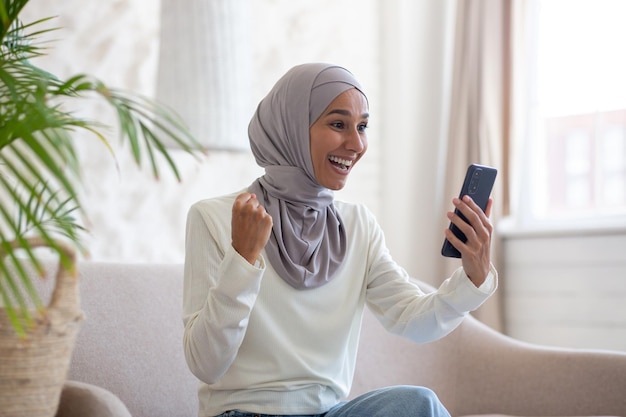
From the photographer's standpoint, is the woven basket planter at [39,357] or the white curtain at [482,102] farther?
the white curtain at [482,102]

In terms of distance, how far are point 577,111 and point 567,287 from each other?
2.52 feet

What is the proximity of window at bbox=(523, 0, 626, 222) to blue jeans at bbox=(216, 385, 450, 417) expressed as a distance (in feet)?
6.65

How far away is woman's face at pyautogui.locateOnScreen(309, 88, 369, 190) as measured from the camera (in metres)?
1.86

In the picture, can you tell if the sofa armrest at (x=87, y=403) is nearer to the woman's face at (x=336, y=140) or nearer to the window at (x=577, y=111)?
the woman's face at (x=336, y=140)

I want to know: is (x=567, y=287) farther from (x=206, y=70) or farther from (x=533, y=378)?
(x=206, y=70)

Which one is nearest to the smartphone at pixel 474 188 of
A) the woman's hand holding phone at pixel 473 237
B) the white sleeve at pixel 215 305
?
the woman's hand holding phone at pixel 473 237

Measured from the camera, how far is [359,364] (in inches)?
96.0

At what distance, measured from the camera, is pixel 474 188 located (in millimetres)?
1803

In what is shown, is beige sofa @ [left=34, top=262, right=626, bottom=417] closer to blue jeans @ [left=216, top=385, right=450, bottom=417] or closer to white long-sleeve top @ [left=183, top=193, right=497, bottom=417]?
white long-sleeve top @ [left=183, top=193, right=497, bottom=417]

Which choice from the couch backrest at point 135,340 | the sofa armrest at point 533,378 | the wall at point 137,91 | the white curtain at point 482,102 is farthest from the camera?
the white curtain at point 482,102

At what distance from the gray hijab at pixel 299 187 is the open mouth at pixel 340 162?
49 mm

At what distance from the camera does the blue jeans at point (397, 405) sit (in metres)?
1.61

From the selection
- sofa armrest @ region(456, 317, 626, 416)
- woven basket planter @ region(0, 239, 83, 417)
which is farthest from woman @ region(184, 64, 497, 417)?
sofa armrest @ region(456, 317, 626, 416)

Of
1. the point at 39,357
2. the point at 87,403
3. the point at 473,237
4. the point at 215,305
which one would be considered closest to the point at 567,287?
the point at 473,237
